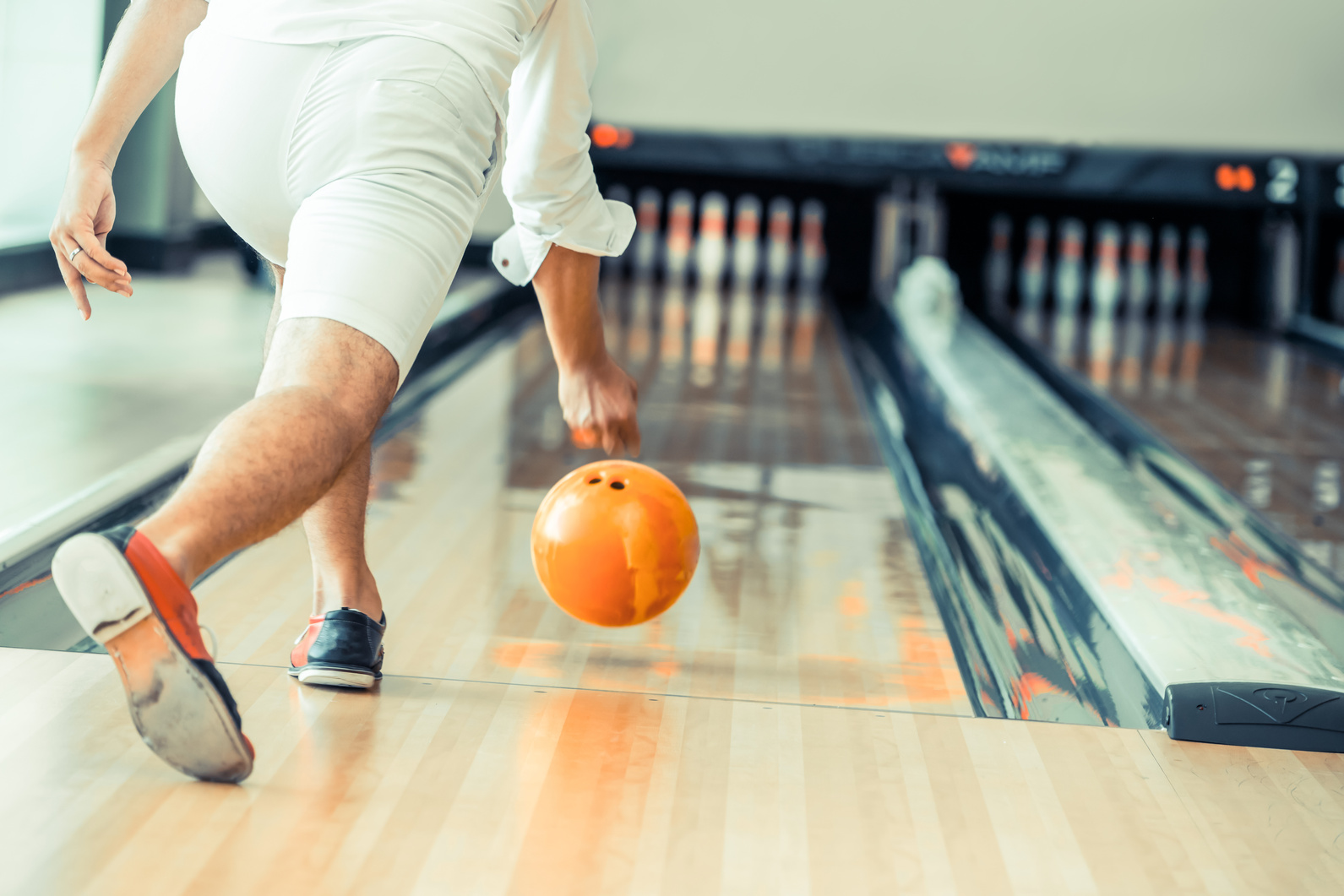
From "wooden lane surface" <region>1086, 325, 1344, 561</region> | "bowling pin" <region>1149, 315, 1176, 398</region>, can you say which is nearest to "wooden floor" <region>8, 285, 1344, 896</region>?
"wooden lane surface" <region>1086, 325, 1344, 561</region>

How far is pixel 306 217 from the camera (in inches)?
40.3

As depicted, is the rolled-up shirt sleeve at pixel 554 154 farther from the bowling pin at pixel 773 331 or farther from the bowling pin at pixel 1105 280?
the bowling pin at pixel 1105 280

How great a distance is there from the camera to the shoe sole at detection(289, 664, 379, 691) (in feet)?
4.02

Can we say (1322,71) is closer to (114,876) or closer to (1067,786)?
(1067,786)

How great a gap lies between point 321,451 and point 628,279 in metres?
4.24

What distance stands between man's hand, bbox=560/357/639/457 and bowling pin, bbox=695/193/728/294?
3.69 metres

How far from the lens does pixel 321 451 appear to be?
3.00 feet

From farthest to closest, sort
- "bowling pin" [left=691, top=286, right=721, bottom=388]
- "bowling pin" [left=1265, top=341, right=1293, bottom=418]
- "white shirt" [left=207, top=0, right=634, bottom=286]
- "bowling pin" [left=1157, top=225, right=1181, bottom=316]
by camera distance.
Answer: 1. "bowling pin" [left=1157, top=225, right=1181, bottom=316]
2. "bowling pin" [left=691, top=286, right=721, bottom=388]
3. "bowling pin" [left=1265, top=341, right=1293, bottom=418]
4. "white shirt" [left=207, top=0, right=634, bottom=286]

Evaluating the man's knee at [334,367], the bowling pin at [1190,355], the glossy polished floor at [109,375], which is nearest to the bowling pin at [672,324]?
the glossy polished floor at [109,375]

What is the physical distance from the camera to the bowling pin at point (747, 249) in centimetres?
511

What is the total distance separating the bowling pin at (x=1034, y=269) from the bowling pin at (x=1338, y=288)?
97cm

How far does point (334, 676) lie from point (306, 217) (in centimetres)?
45

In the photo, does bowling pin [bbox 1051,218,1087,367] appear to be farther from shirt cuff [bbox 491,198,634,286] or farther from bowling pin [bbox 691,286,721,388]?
shirt cuff [bbox 491,198,634,286]

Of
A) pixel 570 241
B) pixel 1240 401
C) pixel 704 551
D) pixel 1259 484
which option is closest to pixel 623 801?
pixel 570 241
